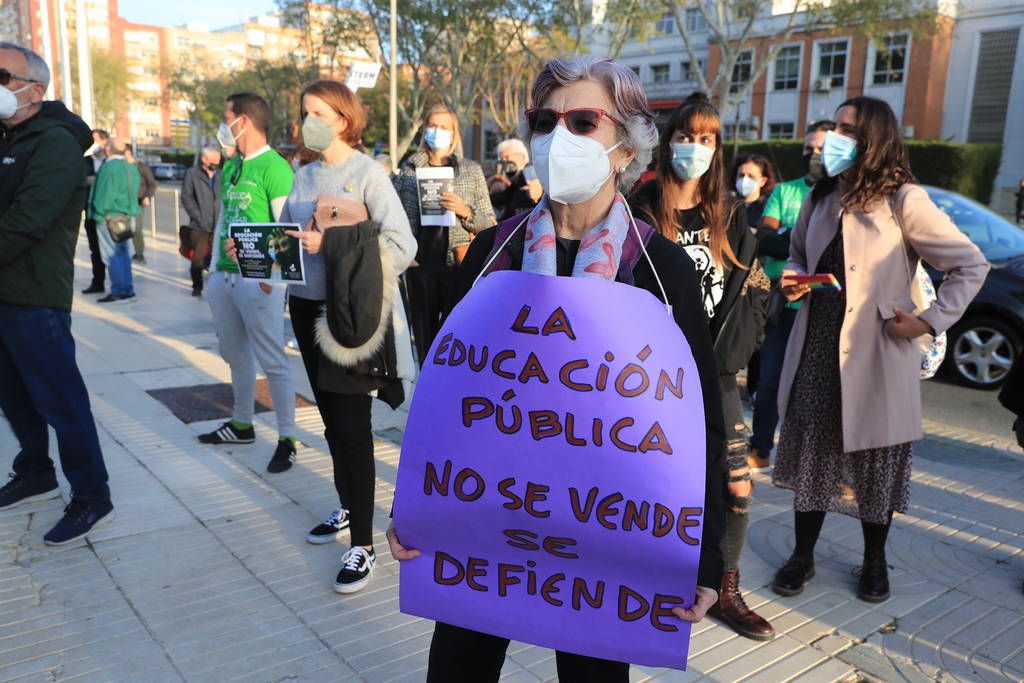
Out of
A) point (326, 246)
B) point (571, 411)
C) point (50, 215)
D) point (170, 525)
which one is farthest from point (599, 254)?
point (170, 525)

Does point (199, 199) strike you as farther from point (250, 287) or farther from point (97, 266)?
point (250, 287)

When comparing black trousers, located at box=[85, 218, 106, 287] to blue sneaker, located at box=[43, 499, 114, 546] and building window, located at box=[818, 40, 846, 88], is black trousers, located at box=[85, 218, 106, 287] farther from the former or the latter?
building window, located at box=[818, 40, 846, 88]

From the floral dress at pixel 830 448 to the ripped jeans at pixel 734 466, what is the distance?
0.53 metres

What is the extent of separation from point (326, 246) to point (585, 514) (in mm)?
2288

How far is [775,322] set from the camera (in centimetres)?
498

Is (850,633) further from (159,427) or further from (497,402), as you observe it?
(159,427)

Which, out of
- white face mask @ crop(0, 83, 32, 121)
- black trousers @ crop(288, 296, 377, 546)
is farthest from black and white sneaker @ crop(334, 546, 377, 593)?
white face mask @ crop(0, 83, 32, 121)

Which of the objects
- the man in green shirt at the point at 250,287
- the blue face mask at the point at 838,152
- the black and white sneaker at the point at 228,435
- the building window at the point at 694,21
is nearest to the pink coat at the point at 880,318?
the blue face mask at the point at 838,152

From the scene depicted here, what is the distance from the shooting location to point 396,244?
364 cm

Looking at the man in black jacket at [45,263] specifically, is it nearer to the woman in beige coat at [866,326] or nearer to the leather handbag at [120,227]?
the woman in beige coat at [866,326]

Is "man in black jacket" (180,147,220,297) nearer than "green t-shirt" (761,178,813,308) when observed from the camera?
No

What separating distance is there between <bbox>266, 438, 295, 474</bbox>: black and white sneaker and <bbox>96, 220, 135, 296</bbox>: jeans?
6684 mm

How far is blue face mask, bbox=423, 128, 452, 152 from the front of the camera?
5.34 meters

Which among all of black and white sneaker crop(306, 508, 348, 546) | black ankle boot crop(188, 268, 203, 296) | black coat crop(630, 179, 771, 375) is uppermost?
black coat crop(630, 179, 771, 375)
